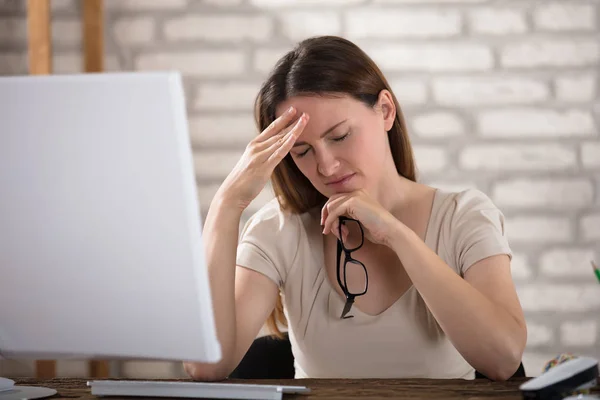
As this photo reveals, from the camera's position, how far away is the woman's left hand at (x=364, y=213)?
4.42ft

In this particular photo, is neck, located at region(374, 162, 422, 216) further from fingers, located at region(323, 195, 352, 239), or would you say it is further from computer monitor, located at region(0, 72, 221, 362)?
computer monitor, located at region(0, 72, 221, 362)

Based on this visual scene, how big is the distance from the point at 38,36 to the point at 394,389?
1747mm

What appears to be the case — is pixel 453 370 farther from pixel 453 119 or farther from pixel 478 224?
pixel 453 119

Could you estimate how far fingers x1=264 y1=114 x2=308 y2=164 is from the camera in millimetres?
1355

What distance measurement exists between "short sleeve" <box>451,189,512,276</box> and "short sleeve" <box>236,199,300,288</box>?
36 cm

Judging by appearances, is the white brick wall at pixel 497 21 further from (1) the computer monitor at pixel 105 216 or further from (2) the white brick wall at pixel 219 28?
(1) the computer monitor at pixel 105 216

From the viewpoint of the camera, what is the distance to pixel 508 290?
1.34m

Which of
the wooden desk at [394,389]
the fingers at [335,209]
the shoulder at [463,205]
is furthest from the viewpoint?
the shoulder at [463,205]

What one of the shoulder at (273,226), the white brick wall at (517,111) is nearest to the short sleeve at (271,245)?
the shoulder at (273,226)

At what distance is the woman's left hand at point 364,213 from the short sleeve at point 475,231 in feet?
0.60

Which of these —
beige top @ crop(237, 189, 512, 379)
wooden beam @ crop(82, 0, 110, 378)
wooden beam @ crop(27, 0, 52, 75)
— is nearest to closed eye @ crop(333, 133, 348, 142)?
beige top @ crop(237, 189, 512, 379)

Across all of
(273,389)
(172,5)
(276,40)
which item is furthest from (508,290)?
(172,5)

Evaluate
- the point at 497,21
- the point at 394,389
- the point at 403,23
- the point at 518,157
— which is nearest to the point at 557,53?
the point at 497,21

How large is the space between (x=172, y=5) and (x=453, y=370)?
4.80 feet
